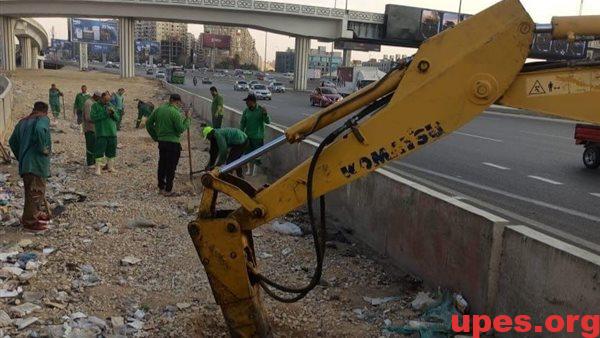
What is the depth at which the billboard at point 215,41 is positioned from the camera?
144 metres

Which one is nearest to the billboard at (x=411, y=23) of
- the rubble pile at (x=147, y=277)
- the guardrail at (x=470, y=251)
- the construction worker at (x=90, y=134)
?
the construction worker at (x=90, y=134)

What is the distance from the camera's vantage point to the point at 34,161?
300 inches

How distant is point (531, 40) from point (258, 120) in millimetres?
8021

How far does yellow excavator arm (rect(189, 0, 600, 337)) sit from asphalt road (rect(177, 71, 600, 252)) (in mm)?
1921

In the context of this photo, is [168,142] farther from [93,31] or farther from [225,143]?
[93,31]

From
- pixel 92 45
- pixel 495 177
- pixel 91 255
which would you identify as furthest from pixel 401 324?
pixel 92 45

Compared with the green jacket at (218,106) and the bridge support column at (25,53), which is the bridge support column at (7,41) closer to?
the bridge support column at (25,53)

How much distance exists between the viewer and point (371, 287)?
601 centimetres

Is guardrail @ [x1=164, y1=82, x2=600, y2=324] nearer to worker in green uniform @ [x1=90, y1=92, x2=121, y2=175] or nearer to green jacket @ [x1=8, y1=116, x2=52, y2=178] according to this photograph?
green jacket @ [x1=8, y1=116, x2=52, y2=178]

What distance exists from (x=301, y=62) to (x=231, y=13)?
45.7 ft

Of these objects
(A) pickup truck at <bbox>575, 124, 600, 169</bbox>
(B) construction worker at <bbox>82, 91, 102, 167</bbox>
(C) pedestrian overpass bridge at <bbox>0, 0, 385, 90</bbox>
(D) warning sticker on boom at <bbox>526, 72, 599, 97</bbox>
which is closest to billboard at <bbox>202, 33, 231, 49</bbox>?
(C) pedestrian overpass bridge at <bbox>0, 0, 385, 90</bbox>

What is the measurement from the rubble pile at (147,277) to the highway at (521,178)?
5.43 feet

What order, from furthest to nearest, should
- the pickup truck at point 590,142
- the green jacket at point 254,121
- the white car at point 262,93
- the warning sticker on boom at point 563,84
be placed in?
the white car at point 262,93 < the pickup truck at point 590,142 < the green jacket at point 254,121 < the warning sticker on boom at point 563,84

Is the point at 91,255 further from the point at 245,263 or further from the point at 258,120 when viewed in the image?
the point at 258,120
